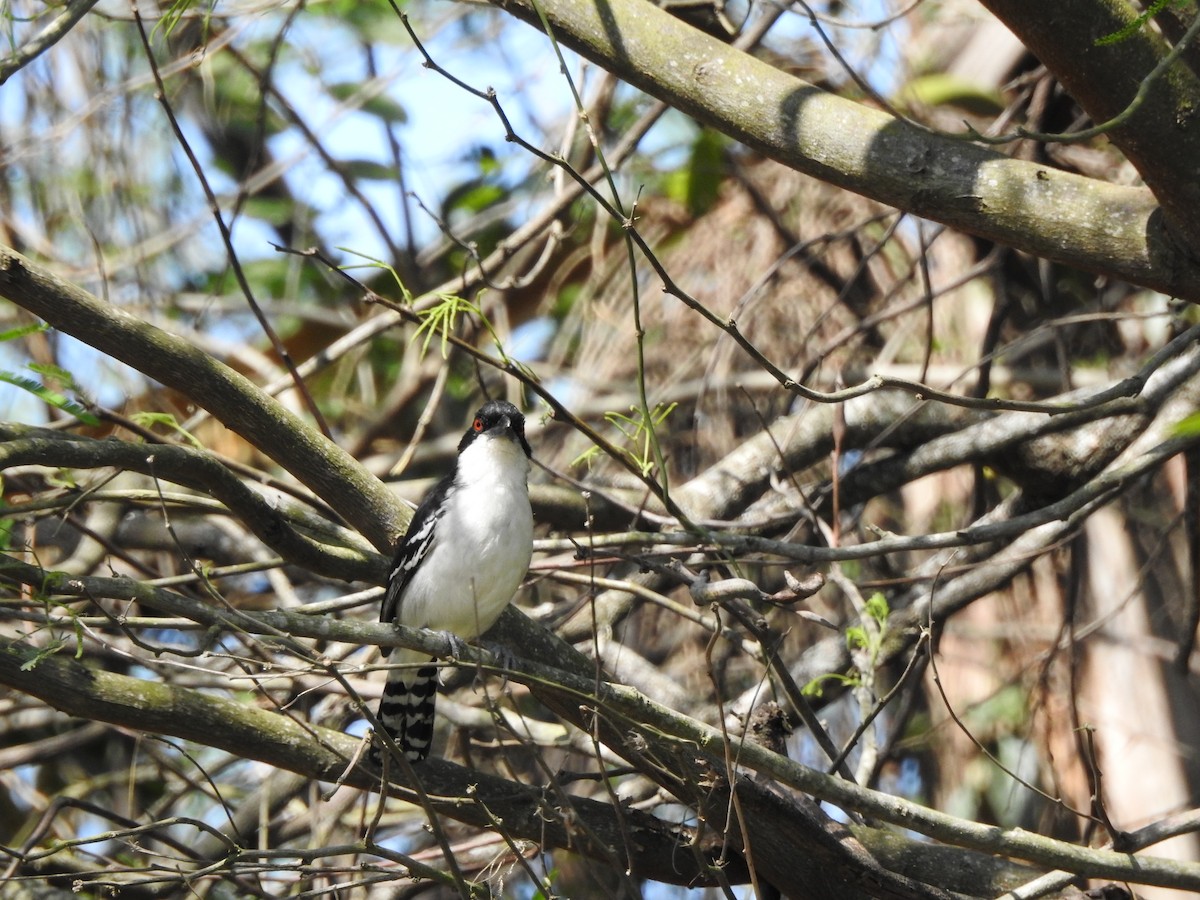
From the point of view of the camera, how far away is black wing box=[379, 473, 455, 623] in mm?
4562

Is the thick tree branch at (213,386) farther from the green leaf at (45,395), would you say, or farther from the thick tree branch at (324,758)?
the thick tree branch at (324,758)

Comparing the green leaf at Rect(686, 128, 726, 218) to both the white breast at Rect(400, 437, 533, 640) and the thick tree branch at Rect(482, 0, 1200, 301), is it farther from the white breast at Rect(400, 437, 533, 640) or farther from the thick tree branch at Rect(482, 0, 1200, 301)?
the thick tree branch at Rect(482, 0, 1200, 301)

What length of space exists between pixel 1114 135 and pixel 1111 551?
4052 millimetres

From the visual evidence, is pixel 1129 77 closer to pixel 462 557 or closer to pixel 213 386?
pixel 213 386

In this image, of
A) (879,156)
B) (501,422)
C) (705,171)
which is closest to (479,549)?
(501,422)

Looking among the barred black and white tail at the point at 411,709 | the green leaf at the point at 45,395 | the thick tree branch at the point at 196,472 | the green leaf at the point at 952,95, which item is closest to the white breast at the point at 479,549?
the barred black and white tail at the point at 411,709

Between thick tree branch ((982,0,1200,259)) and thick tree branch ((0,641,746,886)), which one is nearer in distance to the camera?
thick tree branch ((982,0,1200,259))

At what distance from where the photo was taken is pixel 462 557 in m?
5.00

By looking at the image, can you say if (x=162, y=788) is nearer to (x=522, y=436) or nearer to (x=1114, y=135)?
(x=522, y=436)

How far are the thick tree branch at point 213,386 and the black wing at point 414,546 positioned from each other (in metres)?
0.26

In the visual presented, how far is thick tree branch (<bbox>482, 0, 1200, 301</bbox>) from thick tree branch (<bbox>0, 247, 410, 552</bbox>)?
146 centimetres

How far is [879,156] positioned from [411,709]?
289cm

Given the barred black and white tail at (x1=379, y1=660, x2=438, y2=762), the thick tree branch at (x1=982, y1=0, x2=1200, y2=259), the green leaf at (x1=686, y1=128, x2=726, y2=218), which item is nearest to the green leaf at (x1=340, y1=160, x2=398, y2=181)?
the green leaf at (x1=686, y1=128, x2=726, y2=218)

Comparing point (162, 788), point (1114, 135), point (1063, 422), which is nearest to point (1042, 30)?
point (1114, 135)
